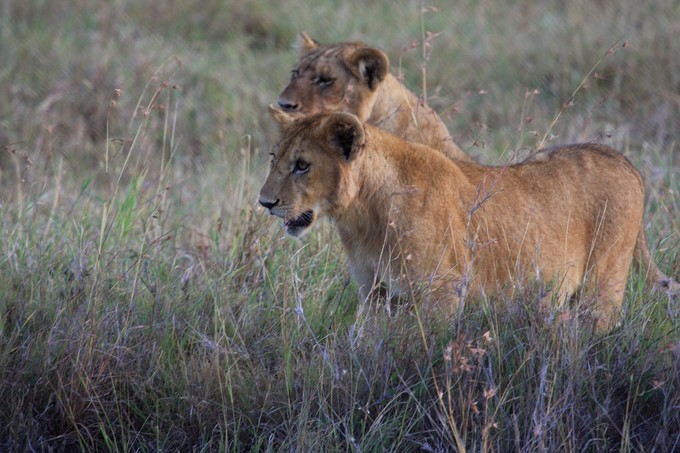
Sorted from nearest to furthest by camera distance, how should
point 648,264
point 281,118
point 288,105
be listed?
point 281,118, point 648,264, point 288,105

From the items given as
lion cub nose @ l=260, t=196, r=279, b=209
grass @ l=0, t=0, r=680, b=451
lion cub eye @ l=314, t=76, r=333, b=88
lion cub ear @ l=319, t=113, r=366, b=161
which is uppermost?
lion cub ear @ l=319, t=113, r=366, b=161

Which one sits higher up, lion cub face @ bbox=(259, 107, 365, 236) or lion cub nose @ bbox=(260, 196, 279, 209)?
lion cub face @ bbox=(259, 107, 365, 236)

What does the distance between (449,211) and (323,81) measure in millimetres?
2221

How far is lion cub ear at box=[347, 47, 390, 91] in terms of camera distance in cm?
668

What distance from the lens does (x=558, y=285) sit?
477 centimetres

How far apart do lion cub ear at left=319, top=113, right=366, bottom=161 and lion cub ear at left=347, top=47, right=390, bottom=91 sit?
6.61 ft

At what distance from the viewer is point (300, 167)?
478cm

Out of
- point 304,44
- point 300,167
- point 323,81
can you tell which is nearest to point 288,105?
point 323,81

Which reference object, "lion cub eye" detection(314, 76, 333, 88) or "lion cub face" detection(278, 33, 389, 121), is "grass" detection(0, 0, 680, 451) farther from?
"lion cub eye" detection(314, 76, 333, 88)

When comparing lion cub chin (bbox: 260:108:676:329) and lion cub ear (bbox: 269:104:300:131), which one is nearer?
lion cub chin (bbox: 260:108:676:329)

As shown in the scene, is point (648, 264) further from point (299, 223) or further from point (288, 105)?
point (288, 105)

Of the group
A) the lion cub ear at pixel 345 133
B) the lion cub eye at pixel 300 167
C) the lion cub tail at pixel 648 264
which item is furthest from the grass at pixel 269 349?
the lion cub ear at pixel 345 133

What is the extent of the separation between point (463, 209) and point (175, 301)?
1334mm

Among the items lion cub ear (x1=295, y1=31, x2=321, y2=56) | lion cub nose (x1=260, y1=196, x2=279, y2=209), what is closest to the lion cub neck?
lion cub ear (x1=295, y1=31, x2=321, y2=56)
